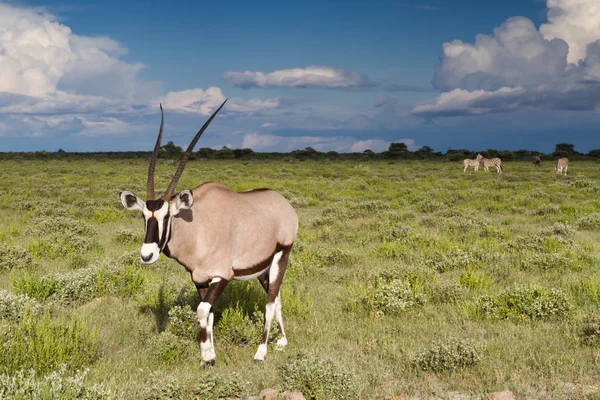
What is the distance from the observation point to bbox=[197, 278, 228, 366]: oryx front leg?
5.29 meters

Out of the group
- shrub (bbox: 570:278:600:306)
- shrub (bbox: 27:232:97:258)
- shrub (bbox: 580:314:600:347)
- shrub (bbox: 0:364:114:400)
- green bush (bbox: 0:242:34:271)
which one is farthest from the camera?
shrub (bbox: 27:232:97:258)

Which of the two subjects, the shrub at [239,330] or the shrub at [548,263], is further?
the shrub at [548,263]

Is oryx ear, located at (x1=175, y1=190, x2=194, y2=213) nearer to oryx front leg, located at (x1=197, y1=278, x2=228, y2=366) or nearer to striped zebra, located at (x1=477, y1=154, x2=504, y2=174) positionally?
oryx front leg, located at (x1=197, y1=278, x2=228, y2=366)

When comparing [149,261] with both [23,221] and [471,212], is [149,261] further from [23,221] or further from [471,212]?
[471,212]

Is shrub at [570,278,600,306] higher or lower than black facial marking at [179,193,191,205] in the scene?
lower

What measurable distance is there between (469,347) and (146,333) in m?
4.17

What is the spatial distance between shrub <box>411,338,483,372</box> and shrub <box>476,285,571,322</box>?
6.16ft

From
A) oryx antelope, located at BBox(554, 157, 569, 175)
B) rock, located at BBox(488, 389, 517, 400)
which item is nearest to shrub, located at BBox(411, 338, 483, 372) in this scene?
rock, located at BBox(488, 389, 517, 400)

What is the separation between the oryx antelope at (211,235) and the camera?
4.98 m

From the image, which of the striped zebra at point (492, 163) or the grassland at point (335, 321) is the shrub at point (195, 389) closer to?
the grassland at point (335, 321)

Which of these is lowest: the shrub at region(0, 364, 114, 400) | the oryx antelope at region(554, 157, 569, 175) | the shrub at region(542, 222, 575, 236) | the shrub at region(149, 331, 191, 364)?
the shrub at region(149, 331, 191, 364)

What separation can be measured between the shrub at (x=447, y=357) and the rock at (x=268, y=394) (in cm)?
181

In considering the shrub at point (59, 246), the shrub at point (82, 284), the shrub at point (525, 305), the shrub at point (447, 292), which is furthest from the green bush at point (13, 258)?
the shrub at point (525, 305)

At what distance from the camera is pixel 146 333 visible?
6.50 meters
